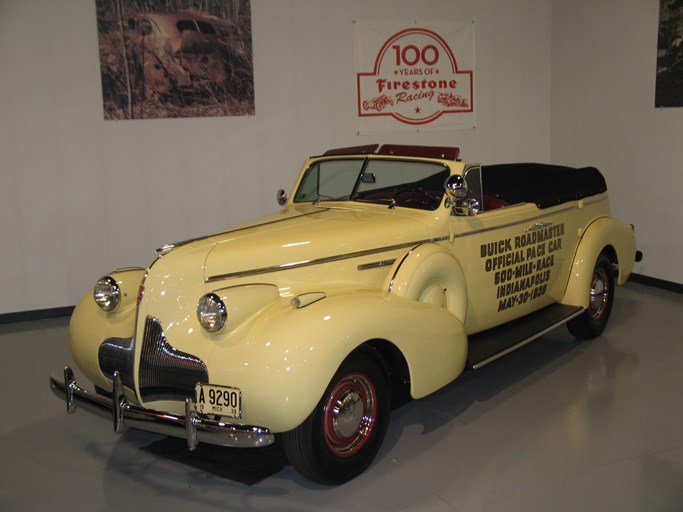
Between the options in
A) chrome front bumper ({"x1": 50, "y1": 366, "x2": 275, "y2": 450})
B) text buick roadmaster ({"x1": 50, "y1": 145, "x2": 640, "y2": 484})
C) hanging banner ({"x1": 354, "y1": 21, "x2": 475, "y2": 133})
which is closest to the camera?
chrome front bumper ({"x1": 50, "y1": 366, "x2": 275, "y2": 450})

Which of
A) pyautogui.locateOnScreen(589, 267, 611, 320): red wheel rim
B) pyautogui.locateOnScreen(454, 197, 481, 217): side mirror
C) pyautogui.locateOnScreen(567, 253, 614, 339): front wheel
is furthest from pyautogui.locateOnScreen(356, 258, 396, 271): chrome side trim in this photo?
pyautogui.locateOnScreen(589, 267, 611, 320): red wheel rim

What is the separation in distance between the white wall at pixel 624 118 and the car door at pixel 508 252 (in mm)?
2351

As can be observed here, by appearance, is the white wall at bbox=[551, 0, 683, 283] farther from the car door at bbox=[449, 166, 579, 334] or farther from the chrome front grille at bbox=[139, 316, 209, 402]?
the chrome front grille at bbox=[139, 316, 209, 402]

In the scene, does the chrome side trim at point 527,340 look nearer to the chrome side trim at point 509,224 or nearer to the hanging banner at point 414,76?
the chrome side trim at point 509,224

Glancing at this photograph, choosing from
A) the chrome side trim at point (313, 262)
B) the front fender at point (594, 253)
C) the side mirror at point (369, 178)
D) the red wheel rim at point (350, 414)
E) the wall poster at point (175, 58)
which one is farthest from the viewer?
the wall poster at point (175, 58)

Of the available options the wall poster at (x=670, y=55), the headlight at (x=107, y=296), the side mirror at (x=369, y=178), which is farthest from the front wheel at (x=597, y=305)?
the headlight at (x=107, y=296)

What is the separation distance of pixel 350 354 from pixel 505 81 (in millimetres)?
6090

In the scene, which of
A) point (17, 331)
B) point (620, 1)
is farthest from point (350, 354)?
point (620, 1)

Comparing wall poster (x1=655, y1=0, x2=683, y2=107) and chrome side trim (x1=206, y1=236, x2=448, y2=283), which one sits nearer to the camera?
chrome side trim (x1=206, y1=236, x2=448, y2=283)

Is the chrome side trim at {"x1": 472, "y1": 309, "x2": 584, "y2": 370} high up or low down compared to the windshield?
down

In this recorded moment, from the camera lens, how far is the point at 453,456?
3939 mm

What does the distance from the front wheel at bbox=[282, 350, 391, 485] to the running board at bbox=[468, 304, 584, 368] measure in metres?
0.78

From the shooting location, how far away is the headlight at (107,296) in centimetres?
397

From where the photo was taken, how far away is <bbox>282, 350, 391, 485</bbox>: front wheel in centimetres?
345
